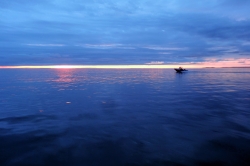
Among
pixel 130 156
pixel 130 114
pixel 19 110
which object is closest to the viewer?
pixel 130 156

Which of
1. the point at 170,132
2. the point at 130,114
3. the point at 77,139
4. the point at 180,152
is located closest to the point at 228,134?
the point at 170,132

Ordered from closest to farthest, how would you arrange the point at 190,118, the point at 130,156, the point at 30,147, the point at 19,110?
the point at 130,156 < the point at 30,147 < the point at 190,118 < the point at 19,110

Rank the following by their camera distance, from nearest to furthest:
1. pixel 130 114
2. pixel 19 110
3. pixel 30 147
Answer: pixel 30 147 → pixel 130 114 → pixel 19 110

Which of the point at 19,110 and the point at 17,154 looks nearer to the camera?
the point at 17,154

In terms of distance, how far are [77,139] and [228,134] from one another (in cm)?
942

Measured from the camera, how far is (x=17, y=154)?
353 inches

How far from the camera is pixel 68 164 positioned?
8.14 metres

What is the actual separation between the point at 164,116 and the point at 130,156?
755 centimetres

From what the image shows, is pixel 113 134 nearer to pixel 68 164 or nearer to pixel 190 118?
pixel 68 164

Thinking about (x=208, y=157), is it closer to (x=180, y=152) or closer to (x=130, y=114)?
(x=180, y=152)

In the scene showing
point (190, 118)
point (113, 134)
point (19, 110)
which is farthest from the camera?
point (19, 110)

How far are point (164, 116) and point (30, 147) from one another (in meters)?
10.4

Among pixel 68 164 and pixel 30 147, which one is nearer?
pixel 68 164

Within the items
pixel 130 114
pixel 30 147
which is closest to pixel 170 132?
pixel 130 114
